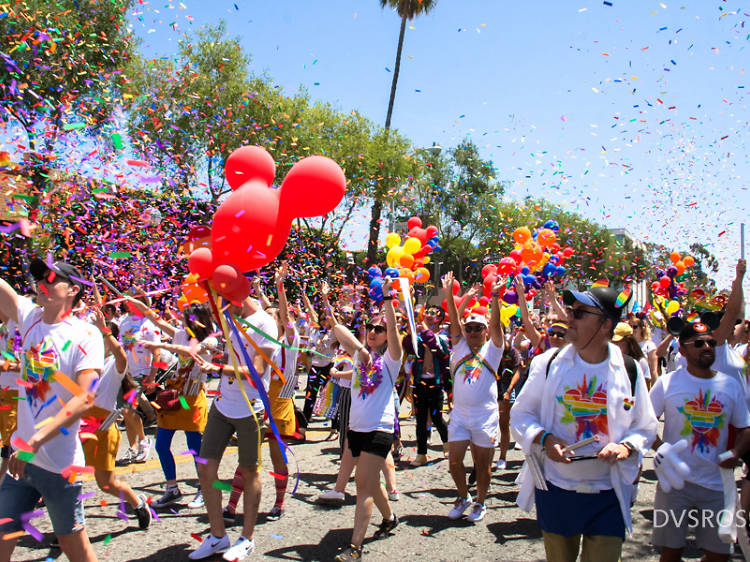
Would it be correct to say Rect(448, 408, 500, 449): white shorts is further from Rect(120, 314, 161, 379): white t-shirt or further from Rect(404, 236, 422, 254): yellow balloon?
Rect(120, 314, 161, 379): white t-shirt

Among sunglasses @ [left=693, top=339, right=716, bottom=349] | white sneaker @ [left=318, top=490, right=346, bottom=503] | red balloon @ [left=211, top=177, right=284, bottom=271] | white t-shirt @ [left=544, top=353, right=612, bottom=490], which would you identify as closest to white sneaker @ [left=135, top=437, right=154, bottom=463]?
white sneaker @ [left=318, top=490, right=346, bottom=503]

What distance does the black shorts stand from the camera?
4.62 meters

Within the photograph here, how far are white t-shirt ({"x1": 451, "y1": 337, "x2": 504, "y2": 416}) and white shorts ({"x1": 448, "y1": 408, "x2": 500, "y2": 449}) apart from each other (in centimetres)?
5

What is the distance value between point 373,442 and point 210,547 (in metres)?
1.43

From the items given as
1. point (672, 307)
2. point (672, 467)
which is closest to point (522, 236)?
point (672, 307)

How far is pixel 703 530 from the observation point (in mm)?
3641

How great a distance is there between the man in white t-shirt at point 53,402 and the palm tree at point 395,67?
1902 centimetres

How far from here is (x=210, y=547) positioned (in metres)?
4.28

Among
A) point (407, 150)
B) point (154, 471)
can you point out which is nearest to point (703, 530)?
point (154, 471)

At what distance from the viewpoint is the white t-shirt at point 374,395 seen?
15.5 ft

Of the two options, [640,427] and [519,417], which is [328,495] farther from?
[640,427]

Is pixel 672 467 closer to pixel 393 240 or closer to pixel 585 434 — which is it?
pixel 585 434

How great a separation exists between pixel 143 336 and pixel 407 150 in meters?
19.2

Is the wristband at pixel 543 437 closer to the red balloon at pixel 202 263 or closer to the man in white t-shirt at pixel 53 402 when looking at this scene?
Result: the red balloon at pixel 202 263
